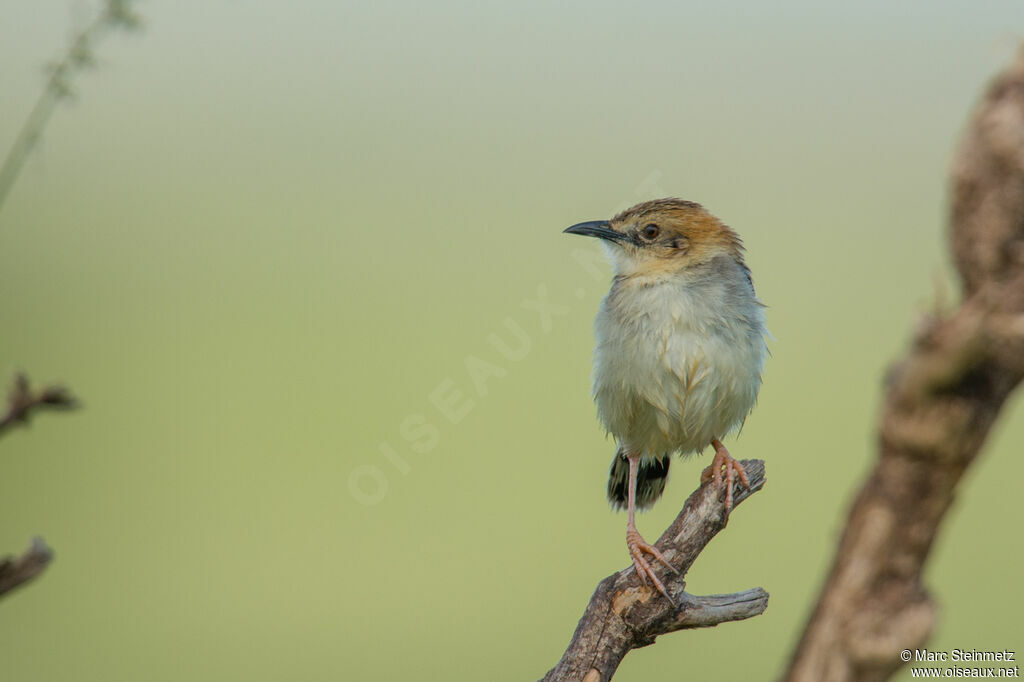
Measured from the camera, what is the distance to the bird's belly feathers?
443cm

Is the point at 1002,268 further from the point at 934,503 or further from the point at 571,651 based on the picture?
the point at 571,651

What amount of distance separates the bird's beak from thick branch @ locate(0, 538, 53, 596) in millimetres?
3950

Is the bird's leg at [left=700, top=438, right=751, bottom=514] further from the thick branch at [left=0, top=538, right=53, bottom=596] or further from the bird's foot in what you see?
the thick branch at [left=0, top=538, right=53, bottom=596]

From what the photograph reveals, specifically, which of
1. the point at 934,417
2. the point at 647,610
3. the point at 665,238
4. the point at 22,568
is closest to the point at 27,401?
the point at 22,568

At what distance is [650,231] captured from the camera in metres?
4.95

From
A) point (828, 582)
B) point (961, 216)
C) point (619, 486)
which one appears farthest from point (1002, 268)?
point (619, 486)

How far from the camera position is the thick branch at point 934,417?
1.24 m

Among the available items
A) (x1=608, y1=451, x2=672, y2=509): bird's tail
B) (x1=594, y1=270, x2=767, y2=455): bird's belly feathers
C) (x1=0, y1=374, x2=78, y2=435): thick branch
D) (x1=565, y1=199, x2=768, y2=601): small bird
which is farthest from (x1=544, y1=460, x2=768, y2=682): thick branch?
(x1=0, y1=374, x2=78, y2=435): thick branch

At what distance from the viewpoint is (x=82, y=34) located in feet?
5.28

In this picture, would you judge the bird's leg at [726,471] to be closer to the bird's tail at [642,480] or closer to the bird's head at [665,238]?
the bird's tail at [642,480]

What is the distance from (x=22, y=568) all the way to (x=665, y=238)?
13.0ft

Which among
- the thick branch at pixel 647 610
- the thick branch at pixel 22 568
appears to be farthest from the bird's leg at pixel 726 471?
the thick branch at pixel 22 568

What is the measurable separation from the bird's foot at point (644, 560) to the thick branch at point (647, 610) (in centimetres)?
2

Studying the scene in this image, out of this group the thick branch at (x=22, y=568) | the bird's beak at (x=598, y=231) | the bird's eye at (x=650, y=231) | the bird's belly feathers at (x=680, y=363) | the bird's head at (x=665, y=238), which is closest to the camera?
the thick branch at (x=22, y=568)
